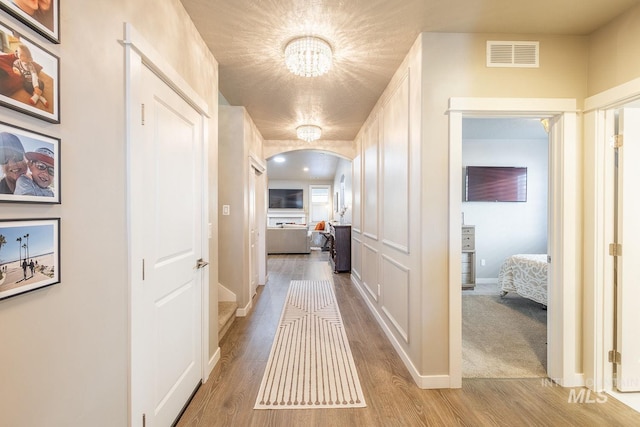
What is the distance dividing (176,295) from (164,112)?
1.08 m

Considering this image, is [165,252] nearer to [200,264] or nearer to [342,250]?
[200,264]

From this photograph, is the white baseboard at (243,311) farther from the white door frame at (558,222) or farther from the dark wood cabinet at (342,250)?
the dark wood cabinet at (342,250)

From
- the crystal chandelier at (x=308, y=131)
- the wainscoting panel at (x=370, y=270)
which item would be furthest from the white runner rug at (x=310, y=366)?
the crystal chandelier at (x=308, y=131)

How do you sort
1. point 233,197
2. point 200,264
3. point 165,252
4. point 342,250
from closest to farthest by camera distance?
point 165,252, point 200,264, point 233,197, point 342,250

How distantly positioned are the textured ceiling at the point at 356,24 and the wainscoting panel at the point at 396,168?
0.32 meters

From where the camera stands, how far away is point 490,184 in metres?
4.82

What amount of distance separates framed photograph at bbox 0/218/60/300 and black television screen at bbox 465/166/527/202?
5.23 metres

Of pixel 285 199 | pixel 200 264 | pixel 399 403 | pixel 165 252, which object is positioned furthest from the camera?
pixel 285 199

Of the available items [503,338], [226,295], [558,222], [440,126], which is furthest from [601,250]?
[226,295]

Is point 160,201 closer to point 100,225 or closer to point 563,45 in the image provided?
point 100,225

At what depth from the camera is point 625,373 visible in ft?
6.30

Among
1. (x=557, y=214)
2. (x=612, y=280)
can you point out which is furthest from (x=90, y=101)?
(x=612, y=280)

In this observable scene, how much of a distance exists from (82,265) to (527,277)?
4.41m

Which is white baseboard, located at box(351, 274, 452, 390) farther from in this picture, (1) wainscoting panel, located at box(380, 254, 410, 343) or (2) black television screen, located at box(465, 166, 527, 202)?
(2) black television screen, located at box(465, 166, 527, 202)
